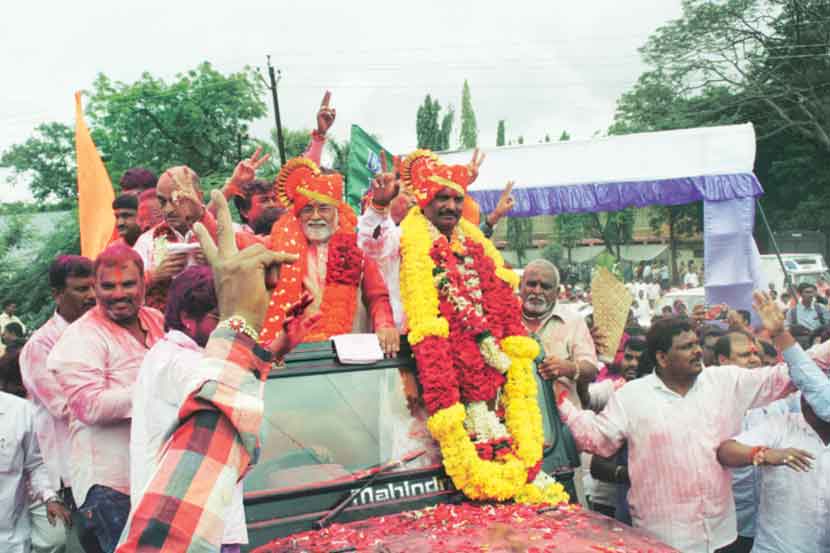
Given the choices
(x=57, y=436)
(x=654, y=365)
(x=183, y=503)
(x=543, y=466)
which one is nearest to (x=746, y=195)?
(x=654, y=365)

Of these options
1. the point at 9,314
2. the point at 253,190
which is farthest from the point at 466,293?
the point at 9,314

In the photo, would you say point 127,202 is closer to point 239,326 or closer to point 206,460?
point 239,326

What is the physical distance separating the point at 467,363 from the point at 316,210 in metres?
1.45

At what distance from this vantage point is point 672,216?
33.3 meters

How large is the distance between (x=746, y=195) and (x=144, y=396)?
31.9 feet

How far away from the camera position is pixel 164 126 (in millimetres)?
24281

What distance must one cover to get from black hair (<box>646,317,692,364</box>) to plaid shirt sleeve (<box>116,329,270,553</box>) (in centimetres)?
274

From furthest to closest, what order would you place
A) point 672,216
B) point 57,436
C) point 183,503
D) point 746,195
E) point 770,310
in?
point 672,216, point 746,195, point 57,436, point 770,310, point 183,503

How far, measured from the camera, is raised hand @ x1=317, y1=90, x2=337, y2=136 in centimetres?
545

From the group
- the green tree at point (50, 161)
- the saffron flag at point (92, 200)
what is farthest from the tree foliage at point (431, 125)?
the saffron flag at point (92, 200)

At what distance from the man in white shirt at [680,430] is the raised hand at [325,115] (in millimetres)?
2514

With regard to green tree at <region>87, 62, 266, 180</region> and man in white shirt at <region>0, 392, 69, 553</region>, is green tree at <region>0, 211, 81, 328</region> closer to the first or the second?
green tree at <region>87, 62, 266, 180</region>

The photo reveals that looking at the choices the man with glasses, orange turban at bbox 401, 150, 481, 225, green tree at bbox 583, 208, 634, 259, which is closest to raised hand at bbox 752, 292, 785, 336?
the man with glasses

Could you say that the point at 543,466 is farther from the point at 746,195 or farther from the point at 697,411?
the point at 746,195
